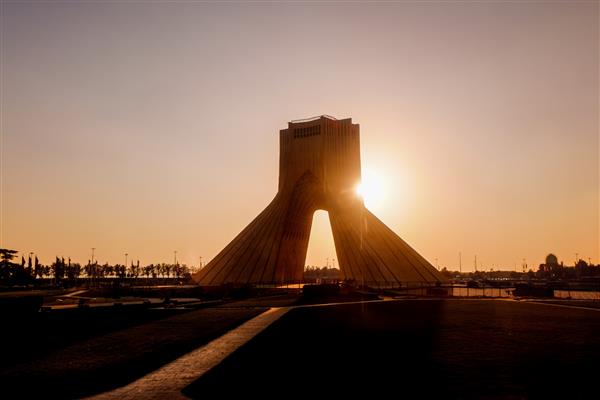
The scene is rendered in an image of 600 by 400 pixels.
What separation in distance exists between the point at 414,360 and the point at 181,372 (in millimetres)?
5366

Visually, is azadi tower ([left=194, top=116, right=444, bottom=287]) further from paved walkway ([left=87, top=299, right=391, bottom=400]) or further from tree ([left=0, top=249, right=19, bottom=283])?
paved walkway ([left=87, top=299, right=391, bottom=400])

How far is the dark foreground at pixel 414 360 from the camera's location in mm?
9312

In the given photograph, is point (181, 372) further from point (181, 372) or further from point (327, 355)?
point (327, 355)

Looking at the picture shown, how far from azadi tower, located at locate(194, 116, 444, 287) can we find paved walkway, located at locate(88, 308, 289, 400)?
31.3 metres

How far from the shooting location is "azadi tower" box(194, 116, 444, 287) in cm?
4950

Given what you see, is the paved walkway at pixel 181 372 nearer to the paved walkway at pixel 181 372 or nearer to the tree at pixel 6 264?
the paved walkway at pixel 181 372

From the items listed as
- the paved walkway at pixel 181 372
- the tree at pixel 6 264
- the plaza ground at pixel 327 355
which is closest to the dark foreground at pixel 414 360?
the plaza ground at pixel 327 355

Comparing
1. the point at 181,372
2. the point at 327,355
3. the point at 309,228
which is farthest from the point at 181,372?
the point at 309,228

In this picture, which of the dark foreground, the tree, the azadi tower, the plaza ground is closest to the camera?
the dark foreground

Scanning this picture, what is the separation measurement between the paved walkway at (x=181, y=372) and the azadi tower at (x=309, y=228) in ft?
103

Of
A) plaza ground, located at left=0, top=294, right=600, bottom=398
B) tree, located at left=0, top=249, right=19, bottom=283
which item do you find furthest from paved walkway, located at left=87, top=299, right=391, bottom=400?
tree, located at left=0, top=249, right=19, bottom=283

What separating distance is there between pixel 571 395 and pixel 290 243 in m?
48.2

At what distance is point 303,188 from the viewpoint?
58812mm

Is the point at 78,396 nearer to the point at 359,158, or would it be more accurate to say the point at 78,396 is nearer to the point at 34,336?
the point at 34,336
